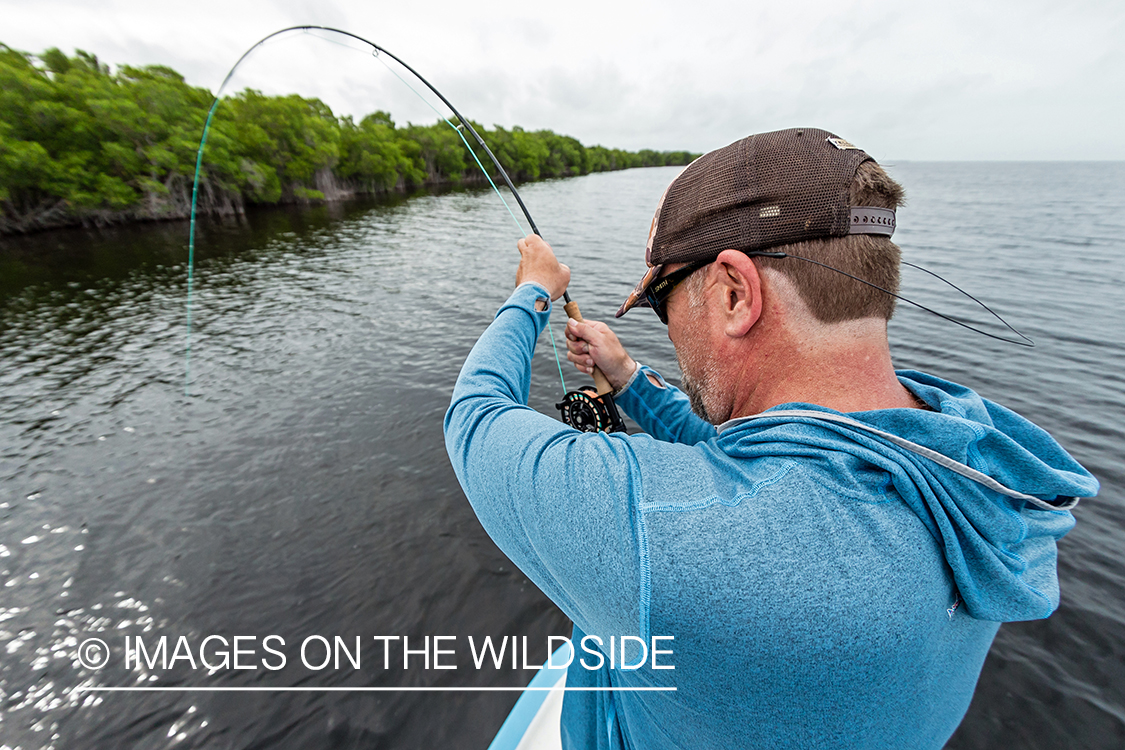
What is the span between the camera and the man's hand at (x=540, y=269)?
1867mm

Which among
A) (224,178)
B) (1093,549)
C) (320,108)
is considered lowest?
(1093,549)

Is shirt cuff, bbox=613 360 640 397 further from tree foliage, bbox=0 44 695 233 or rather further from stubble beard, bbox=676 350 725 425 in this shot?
tree foliage, bbox=0 44 695 233

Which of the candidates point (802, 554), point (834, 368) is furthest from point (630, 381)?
point (802, 554)

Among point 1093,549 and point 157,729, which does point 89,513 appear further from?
point 1093,549

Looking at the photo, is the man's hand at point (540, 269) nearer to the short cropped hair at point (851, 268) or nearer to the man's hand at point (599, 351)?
the man's hand at point (599, 351)

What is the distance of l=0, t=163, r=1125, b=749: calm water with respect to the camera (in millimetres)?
4250

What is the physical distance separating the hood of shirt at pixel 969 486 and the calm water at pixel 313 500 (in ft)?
15.1

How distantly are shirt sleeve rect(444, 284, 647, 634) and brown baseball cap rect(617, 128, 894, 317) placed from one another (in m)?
0.64

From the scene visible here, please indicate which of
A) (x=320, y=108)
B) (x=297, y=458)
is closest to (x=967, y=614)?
(x=297, y=458)

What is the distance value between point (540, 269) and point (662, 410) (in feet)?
3.41

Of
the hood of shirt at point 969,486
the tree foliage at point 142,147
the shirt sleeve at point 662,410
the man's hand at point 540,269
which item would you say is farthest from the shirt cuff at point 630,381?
the tree foliage at point 142,147

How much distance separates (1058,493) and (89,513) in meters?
9.93

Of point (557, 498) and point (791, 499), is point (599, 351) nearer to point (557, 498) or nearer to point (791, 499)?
point (557, 498)

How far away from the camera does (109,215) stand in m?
32.2
